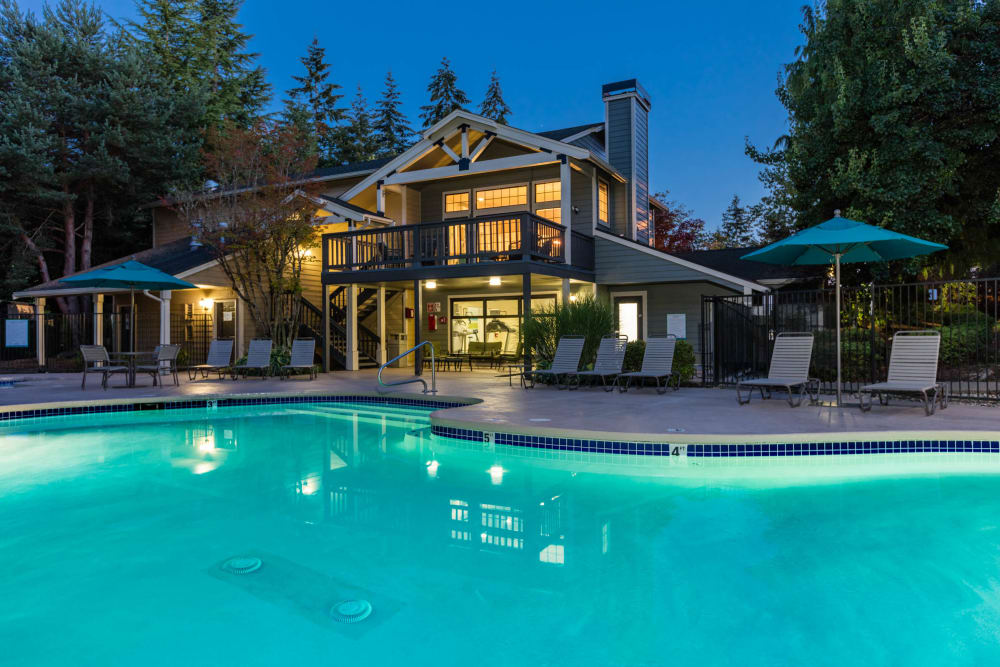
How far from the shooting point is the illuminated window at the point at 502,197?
52.9 ft

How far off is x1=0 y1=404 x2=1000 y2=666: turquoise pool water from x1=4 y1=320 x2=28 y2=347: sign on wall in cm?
1347

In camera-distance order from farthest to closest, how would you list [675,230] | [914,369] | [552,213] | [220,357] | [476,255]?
1. [675,230]
2. [552,213]
3. [220,357]
4. [476,255]
5. [914,369]

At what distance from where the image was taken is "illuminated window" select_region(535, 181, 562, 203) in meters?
15.7

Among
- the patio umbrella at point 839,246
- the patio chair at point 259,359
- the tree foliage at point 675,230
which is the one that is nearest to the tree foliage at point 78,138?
the patio chair at point 259,359

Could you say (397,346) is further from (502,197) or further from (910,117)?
(910,117)

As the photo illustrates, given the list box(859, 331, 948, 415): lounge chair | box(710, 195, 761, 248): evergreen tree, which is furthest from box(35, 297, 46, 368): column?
box(710, 195, 761, 248): evergreen tree

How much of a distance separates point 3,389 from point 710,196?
183ft

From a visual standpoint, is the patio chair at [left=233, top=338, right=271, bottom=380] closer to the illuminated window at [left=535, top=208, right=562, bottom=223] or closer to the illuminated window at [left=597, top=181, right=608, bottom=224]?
the illuminated window at [left=535, top=208, right=562, bottom=223]

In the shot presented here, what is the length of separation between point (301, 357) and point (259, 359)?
3.03 feet

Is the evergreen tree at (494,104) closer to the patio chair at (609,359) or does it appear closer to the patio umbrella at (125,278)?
the patio umbrella at (125,278)

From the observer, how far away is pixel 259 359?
13234 mm

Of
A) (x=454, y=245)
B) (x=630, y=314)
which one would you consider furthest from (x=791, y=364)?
(x=454, y=245)

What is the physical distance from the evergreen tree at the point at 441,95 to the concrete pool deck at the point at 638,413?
1003 inches

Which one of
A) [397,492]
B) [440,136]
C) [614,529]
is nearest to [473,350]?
[440,136]
